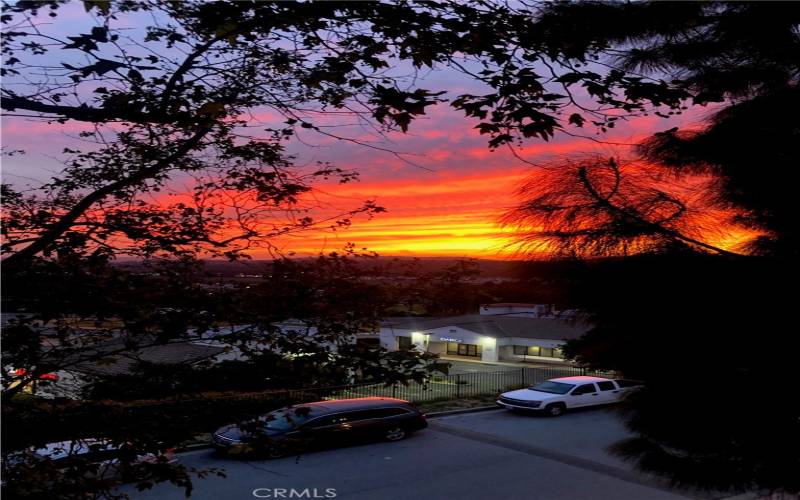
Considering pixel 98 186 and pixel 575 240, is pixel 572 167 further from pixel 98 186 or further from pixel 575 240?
pixel 98 186

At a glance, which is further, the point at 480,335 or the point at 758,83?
the point at 480,335

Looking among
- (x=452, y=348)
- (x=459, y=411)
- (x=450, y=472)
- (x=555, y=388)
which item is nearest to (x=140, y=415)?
(x=450, y=472)

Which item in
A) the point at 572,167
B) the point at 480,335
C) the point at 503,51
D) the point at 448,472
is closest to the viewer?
the point at 503,51

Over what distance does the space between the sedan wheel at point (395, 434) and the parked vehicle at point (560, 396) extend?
192 inches

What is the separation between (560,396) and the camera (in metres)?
17.2

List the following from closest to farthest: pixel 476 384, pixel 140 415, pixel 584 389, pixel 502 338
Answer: pixel 140 415 → pixel 584 389 → pixel 476 384 → pixel 502 338

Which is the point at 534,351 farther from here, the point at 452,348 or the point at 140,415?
the point at 140,415

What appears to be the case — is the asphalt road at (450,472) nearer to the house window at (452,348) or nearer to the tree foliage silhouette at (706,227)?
the tree foliage silhouette at (706,227)

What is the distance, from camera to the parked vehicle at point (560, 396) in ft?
55.2

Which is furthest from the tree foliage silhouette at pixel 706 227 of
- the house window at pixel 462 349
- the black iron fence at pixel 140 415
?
the house window at pixel 462 349

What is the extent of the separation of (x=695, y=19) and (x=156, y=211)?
3.93 meters

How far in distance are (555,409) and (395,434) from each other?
6094 millimetres

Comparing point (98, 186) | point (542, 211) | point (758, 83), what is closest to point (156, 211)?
point (98, 186)

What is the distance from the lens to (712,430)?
444cm
